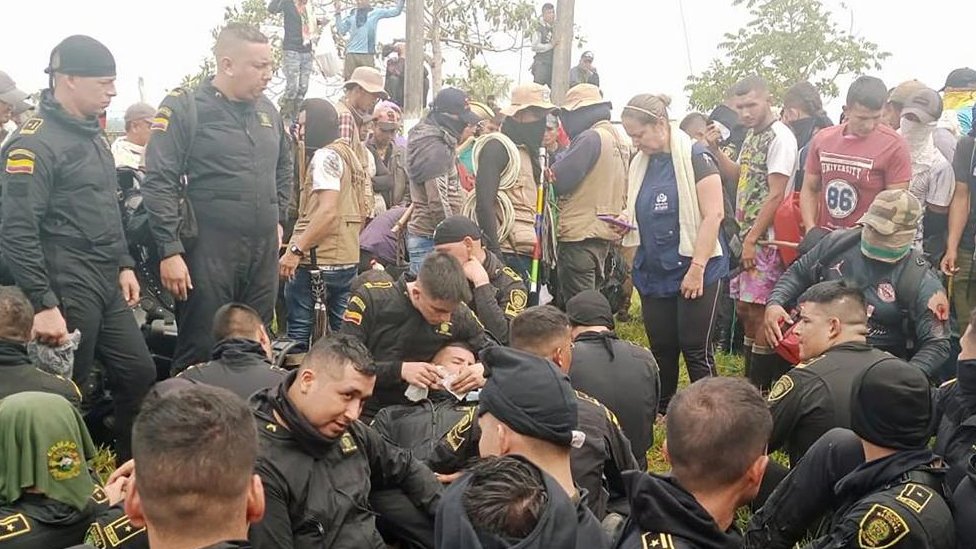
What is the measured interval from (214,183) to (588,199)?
2665 mm

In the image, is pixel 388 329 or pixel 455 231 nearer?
pixel 388 329

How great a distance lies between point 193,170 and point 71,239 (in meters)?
0.72

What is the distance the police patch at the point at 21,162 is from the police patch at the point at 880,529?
382 cm

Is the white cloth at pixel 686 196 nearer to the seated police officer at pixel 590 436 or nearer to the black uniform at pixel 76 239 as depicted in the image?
the seated police officer at pixel 590 436

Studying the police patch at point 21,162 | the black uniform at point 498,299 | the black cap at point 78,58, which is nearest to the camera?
the police patch at point 21,162

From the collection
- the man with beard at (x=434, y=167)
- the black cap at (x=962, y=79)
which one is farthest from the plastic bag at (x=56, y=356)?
the black cap at (x=962, y=79)

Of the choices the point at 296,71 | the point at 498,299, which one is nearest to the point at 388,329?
the point at 498,299

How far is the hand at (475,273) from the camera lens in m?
5.34

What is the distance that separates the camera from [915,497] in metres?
3.00

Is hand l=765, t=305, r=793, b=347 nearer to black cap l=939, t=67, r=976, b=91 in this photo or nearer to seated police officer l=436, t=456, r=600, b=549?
seated police officer l=436, t=456, r=600, b=549

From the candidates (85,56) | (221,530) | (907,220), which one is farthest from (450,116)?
(221,530)

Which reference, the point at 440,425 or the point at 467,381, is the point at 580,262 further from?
the point at 440,425

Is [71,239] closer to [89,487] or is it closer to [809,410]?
[89,487]

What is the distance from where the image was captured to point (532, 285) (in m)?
6.75
